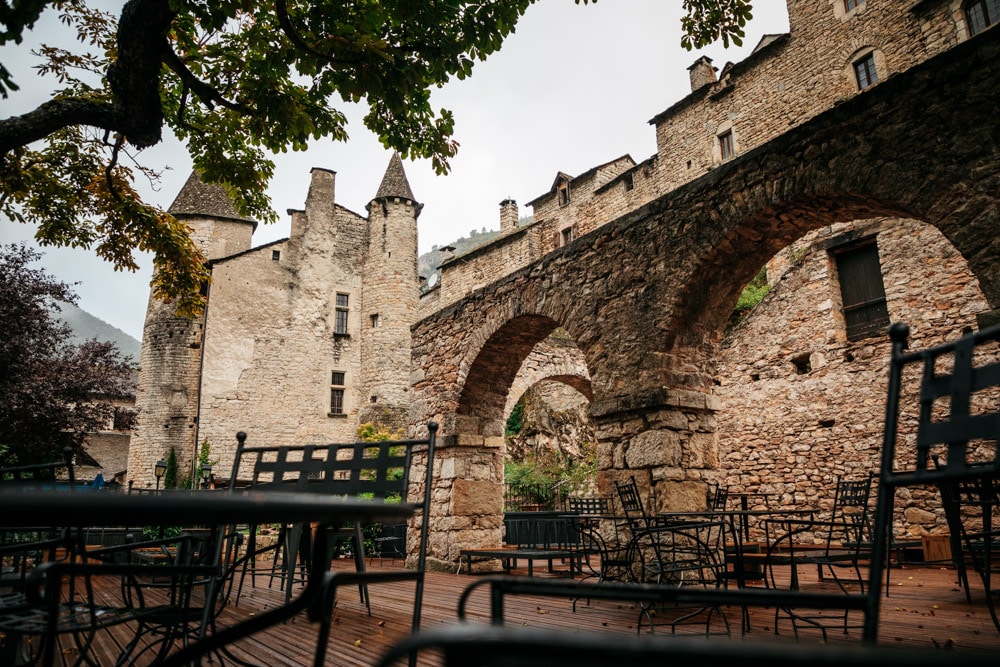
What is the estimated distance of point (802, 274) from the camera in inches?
414

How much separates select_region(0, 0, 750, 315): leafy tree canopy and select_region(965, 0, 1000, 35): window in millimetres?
11918

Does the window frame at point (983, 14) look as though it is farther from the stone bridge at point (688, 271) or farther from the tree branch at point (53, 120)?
Result: the tree branch at point (53, 120)

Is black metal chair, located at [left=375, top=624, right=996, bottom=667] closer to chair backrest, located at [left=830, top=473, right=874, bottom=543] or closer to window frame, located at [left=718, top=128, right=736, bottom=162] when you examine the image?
chair backrest, located at [left=830, top=473, right=874, bottom=543]

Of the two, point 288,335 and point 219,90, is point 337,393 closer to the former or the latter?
point 288,335

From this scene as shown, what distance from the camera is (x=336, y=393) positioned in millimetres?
21688

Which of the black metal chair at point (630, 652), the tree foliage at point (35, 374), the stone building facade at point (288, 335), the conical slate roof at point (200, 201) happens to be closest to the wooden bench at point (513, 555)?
the black metal chair at point (630, 652)

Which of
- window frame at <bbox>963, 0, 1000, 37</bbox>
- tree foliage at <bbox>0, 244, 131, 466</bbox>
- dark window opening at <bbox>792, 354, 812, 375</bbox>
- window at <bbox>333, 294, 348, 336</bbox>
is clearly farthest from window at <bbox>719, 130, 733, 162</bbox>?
tree foliage at <bbox>0, 244, 131, 466</bbox>

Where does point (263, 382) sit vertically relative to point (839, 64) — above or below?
below

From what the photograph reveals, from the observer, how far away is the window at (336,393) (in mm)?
21516

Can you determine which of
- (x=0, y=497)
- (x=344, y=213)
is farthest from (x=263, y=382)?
(x=0, y=497)

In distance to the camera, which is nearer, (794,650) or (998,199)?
(794,650)

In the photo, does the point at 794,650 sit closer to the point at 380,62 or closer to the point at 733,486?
the point at 380,62

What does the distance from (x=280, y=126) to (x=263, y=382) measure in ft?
53.0

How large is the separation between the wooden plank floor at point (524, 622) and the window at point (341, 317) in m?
17.2
